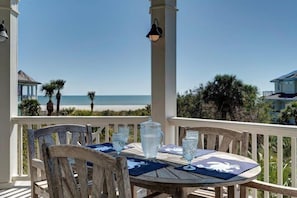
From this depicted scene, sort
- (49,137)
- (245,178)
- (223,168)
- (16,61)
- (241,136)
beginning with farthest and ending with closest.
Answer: (16,61)
(49,137)
(241,136)
(223,168)
(245,178)

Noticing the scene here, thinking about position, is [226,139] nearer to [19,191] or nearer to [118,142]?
[118,142]

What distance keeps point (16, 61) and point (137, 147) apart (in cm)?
243

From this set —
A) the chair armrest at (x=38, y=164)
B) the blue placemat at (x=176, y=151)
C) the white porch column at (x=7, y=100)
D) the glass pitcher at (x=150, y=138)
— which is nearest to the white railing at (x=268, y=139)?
the blue placemat at (x=176, y=151)

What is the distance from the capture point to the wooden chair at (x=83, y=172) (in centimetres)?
124

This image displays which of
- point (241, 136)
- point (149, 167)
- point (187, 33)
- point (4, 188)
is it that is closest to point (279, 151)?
point (241, 136)

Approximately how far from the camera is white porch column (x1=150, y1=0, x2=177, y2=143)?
3.80 m

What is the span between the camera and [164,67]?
380cm

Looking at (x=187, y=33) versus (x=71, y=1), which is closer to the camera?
(x=187, y=33)

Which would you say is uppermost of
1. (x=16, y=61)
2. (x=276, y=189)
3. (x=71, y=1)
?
(x=71, y=1)

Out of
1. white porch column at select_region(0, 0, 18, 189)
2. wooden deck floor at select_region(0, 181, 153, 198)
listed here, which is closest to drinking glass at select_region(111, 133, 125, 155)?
wooden deck floor at select_region(0, 181, 153, 198)

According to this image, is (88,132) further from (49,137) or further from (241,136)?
(241,136)

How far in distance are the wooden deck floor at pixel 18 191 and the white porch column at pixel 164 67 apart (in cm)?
181

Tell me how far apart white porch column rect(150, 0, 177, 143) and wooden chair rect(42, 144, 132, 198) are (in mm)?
2320

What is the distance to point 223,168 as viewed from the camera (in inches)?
73.9
